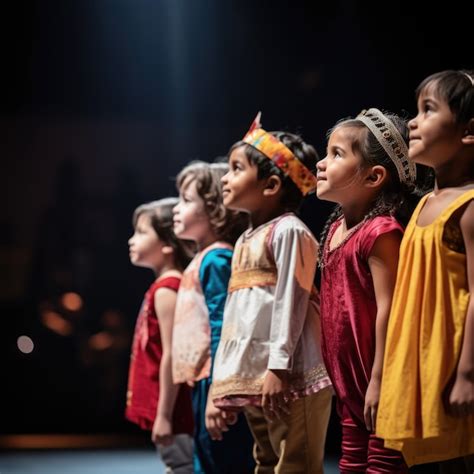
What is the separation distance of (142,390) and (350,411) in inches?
51.9

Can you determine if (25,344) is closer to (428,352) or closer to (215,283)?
(215,283)

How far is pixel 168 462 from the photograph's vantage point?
3.11 metres

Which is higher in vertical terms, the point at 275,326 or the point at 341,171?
the point at 341,171

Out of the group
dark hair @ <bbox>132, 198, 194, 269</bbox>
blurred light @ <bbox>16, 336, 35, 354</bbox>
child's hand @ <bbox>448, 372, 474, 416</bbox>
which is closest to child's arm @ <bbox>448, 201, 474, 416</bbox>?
child's hand @ <bbox>448, 372, 474, 416</bbox>

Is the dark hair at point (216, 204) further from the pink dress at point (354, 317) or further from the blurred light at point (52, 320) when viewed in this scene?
the blurred light at point (52, 320)

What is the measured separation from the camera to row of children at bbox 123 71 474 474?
1.70 m

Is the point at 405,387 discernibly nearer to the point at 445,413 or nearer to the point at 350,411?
the point at 445,413

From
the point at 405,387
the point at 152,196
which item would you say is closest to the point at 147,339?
the point at 405,387

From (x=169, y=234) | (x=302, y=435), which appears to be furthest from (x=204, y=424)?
(x=169, y=234)

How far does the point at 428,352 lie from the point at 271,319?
70cm

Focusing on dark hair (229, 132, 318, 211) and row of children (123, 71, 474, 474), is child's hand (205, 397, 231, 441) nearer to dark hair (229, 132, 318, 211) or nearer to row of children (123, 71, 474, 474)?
row of children (123, 71, 474, 474)

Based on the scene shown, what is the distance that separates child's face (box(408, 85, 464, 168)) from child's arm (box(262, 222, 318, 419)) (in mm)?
588

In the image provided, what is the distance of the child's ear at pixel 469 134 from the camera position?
1.76m

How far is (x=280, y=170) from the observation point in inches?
99.4
